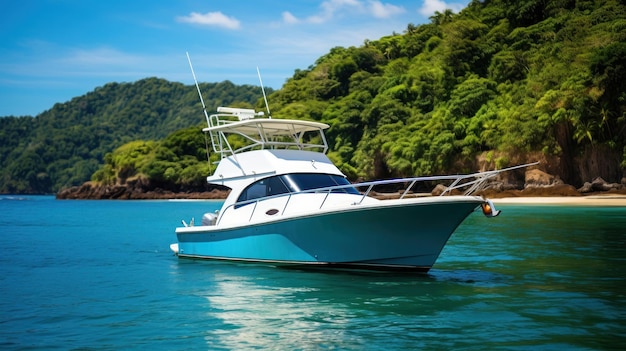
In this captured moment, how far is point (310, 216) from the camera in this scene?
11.9m

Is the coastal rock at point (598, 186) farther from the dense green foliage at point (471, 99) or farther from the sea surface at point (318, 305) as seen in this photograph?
the sea surface at point (318, 305)

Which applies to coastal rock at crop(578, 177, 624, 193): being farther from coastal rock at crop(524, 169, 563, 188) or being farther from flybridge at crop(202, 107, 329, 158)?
flybridge at crop(202, 107, 329, 158)

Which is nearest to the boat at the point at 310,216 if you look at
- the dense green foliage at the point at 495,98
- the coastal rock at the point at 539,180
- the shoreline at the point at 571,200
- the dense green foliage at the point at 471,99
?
the shoreline at the point at 571,200

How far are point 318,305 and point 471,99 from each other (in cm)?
5679

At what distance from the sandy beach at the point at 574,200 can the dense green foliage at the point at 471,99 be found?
12.5 ft

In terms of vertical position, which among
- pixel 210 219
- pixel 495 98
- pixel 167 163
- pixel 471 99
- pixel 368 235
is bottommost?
pixel 368 235

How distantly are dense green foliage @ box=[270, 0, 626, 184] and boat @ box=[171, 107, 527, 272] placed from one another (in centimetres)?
4029

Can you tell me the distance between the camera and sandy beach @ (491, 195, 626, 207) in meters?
41.8

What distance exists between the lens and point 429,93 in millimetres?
74562

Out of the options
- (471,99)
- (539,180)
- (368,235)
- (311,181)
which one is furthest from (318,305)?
(471,99)

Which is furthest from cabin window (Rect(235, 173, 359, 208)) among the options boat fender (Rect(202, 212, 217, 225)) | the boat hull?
the boat hull

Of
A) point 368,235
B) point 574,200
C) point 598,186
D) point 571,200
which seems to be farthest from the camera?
point 598,186

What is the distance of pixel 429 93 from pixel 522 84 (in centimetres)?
1486

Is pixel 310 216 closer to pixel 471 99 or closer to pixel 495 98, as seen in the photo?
pixel 471 99
